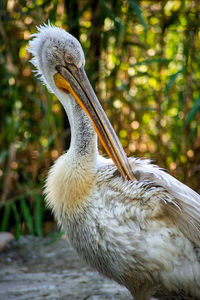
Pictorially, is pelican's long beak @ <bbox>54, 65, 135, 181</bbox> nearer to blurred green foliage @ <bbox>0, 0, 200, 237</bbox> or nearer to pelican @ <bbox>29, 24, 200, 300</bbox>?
pelican @ <bbox>29, 24, 200, 300</bbox>

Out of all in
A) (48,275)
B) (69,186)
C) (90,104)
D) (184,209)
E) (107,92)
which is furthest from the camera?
(107,92)

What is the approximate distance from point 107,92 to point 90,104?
1480mm

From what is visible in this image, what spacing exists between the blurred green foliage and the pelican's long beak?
105cm

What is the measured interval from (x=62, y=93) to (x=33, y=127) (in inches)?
69.7

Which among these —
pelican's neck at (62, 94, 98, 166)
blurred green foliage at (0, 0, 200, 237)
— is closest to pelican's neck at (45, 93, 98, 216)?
pelican's neck at (62, 94, 98, 166)

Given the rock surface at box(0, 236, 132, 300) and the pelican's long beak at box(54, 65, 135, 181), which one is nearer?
the pelican's long beak at box(54, 65, 135, 181)

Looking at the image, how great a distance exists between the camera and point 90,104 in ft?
8.29

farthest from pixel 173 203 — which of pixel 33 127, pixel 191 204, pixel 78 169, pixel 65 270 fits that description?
pixel 33 127

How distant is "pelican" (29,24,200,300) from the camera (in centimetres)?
219

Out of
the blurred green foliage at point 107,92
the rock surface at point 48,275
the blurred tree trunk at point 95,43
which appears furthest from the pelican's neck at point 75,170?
the blurred tree trunk at point 95,43

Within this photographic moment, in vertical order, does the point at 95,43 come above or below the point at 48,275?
above

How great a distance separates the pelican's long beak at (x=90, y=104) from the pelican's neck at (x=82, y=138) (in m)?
0.03

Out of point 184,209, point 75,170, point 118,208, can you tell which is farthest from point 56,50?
point 184,209

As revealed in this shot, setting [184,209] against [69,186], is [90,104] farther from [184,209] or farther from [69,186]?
[184,209]
